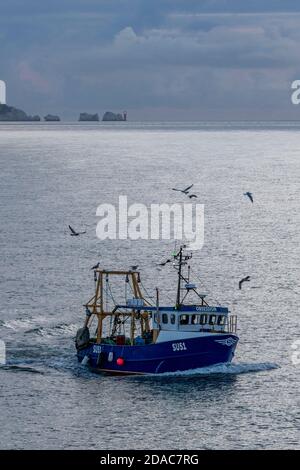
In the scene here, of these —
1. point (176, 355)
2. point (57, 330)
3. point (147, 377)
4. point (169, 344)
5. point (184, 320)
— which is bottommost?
point (147, 377)

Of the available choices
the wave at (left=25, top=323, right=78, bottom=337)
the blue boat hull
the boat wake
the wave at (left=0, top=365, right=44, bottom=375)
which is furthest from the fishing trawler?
the wave at (left=25, top=323, right=78, bottom=337)

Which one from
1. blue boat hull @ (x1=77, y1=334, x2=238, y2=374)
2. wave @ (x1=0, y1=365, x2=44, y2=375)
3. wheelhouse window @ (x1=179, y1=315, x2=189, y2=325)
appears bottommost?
wave @ (x1=0, y1=365, x2=44, y2=375)

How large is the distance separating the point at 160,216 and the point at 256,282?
63072 mm

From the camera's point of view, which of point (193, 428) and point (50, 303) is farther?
point (50, 303)

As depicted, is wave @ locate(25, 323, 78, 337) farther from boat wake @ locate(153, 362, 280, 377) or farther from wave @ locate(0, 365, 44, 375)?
boat wake @ locate(153, 362, 280, 377)

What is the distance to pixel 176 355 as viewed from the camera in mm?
85500

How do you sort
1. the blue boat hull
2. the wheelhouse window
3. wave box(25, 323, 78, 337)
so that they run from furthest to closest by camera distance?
wave box(25, 323, 78, 337) → the wheelhouse window → the blue boat hull

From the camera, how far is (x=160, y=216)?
181625mm

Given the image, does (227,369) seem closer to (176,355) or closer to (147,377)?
(176,355)

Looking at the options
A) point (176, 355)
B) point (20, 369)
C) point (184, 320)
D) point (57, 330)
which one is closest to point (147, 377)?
point (176, 355)

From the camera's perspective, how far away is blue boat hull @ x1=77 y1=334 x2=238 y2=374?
85562mm
